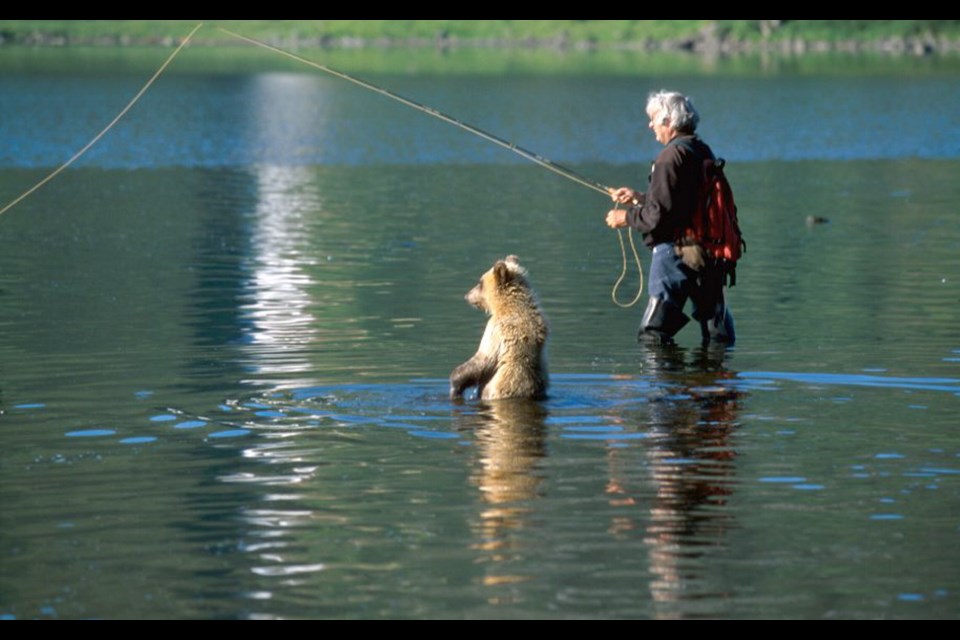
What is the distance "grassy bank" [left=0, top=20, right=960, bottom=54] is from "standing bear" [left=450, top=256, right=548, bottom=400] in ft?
283

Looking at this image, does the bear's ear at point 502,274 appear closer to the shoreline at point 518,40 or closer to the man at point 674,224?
the man at point 674,224

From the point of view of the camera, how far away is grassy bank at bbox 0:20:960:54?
101438 mm

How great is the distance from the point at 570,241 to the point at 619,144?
1953cm

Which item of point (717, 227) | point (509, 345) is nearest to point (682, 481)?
point (509, 345)

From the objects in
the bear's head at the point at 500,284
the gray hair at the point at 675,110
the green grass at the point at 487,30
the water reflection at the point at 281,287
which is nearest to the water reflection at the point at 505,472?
the bear's head at the point at 500,284

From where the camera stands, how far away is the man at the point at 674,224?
1436cm

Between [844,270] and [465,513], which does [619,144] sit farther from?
[465,513]

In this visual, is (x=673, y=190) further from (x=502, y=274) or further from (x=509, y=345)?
(x=509, y=345)

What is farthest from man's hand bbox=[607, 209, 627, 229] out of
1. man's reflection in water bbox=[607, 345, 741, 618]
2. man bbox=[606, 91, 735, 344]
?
man's reflection in water bbox=[607, 345, 741, 618]

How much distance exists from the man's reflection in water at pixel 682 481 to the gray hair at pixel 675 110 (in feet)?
6.11

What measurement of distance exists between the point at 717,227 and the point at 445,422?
3.97 meters

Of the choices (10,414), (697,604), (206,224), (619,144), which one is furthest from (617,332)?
(619,144)

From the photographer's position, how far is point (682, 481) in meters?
9.91

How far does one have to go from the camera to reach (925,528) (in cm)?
895
